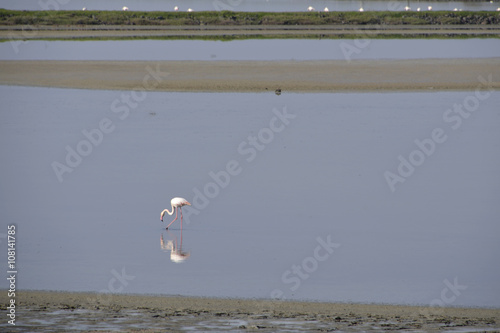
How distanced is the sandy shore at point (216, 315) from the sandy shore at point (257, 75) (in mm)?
19282

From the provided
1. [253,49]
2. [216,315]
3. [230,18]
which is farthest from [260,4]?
[216,315]

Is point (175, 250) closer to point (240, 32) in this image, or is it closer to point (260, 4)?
point (240, 32)

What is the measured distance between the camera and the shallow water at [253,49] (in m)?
38.1

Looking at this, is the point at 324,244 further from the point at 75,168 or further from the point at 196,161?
the point at 75,168

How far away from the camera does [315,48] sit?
41.9 m

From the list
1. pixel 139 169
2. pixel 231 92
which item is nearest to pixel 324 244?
pixel 139 169

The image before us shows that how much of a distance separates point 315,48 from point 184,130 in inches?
806

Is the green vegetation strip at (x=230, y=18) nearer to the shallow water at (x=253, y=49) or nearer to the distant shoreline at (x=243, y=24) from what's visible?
the distant shoreline at (x=243, y=24)

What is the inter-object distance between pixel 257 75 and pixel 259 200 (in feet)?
56.0

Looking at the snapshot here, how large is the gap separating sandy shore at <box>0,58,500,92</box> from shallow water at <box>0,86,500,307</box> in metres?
3.95

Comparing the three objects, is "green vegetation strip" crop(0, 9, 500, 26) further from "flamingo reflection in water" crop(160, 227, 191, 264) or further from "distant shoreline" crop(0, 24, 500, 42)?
"flamingo reflection in water" crop(160, 227, 191, 264)

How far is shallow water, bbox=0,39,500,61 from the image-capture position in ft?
125

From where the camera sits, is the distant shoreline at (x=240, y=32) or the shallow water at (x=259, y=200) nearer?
the shallow water at (x=259, y=200)

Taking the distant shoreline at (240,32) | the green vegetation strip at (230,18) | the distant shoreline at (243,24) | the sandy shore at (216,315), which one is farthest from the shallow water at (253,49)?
the sandy shore at (216,315)
